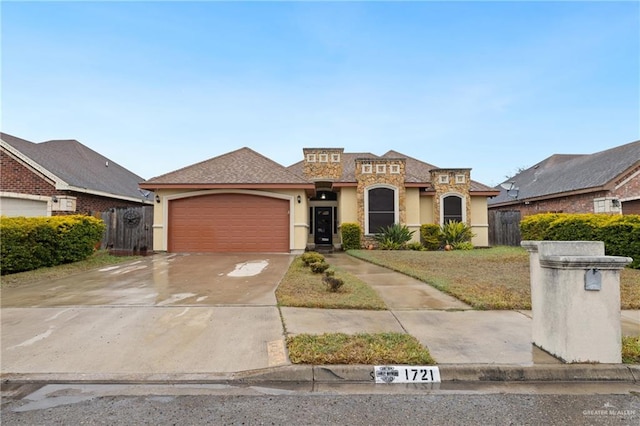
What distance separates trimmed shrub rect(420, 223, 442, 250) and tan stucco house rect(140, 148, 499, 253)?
477mm

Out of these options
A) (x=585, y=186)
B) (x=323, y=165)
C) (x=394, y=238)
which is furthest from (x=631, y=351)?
(x=585, y=186)

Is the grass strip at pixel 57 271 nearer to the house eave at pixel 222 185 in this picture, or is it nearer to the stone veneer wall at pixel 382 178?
the house eave at pixel 222 185

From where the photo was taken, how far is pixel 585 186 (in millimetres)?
16375

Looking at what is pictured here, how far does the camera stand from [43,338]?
13.5ft

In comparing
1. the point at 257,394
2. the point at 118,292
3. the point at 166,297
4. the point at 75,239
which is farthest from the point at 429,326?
Answer: the point at 75,239

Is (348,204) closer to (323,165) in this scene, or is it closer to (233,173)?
(323,165)

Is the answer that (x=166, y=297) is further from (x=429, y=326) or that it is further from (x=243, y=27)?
(x=243, y=27)

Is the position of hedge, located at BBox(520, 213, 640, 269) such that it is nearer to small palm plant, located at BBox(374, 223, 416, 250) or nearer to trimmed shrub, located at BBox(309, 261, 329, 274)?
small palm plant, located at BBox(374, 223, 416, 250)

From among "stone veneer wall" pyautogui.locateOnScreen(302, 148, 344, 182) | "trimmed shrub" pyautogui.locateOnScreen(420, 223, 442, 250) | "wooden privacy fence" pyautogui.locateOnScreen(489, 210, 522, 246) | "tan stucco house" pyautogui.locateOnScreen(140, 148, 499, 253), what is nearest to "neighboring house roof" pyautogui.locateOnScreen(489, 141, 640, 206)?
A: "wooden privacy fence" pyautogui.locateOnScreen(489, 210, 522, 246)

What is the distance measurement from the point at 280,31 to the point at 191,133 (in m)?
9.04

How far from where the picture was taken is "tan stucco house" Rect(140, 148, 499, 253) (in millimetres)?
13977

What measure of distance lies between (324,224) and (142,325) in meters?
14.1

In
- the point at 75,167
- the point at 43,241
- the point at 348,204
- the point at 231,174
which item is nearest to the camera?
the point at 43,241

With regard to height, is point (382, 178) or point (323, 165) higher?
point (323, 165)
